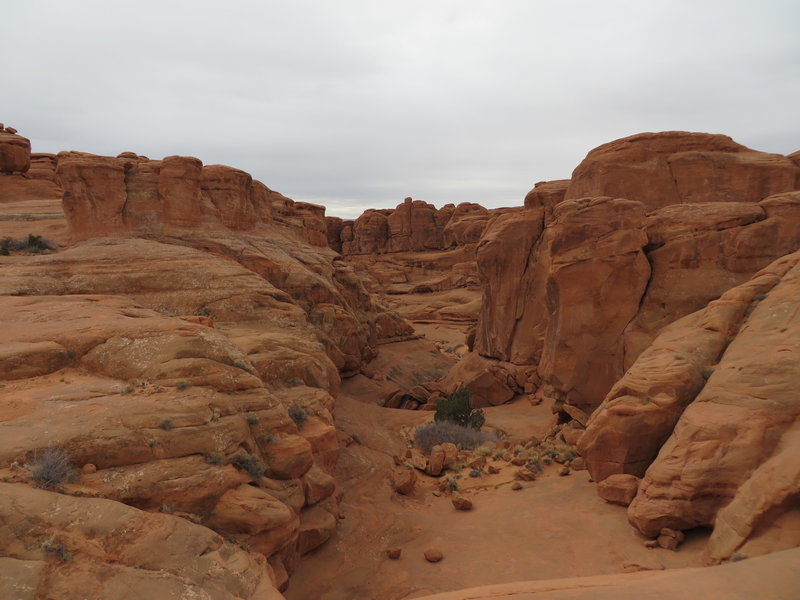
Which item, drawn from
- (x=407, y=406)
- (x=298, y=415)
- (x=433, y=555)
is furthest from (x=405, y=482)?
(x=407, y=406)

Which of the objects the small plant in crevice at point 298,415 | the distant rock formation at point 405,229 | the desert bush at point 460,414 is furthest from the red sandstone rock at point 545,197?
the distant rock formation at point 405,229

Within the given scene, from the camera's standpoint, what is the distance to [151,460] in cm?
673

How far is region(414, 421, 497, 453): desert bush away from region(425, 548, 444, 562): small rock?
612 centimetres

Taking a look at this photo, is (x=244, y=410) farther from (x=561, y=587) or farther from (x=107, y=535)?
(x=561, y=587)

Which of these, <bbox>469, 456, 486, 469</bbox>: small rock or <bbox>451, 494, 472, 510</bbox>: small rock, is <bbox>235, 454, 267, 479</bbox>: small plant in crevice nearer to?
<bbox>451, 494, 472, 510</bbox>: small rock

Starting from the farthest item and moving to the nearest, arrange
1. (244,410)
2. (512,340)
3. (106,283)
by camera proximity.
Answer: (512,340), (106,283), (244,410)

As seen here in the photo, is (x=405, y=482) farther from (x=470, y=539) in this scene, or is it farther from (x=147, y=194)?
(x=147, y=194)

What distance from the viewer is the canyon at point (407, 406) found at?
5879mm

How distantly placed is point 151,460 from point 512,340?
1743cm

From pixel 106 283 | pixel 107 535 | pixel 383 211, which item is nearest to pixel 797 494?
pixel 107 535

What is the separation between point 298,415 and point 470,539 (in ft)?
14.4

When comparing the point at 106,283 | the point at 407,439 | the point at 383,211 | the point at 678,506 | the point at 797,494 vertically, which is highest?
the point at 383,211

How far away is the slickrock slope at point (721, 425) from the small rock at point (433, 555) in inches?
138

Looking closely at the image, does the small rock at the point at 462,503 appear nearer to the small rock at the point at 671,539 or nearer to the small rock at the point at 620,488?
the small rock at the point at 620,488
